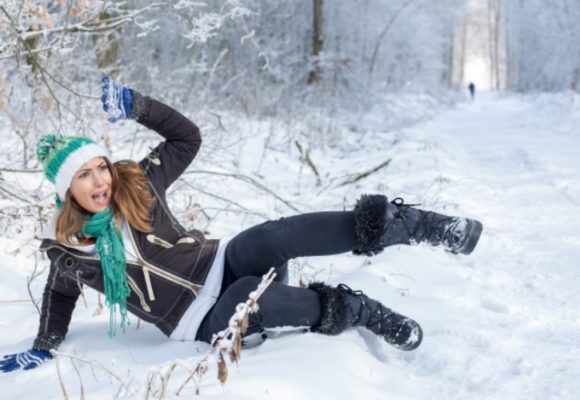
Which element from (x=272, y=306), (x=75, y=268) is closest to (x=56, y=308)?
(x=75, y=268)

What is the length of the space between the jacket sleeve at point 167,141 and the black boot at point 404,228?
0.79 meters

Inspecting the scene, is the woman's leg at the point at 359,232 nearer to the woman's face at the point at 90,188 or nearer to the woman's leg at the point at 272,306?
the woman's leg at the point at 272,306

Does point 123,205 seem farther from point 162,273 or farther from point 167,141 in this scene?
point 167,141

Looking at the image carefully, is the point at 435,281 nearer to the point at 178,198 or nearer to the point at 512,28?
the point at 178,198

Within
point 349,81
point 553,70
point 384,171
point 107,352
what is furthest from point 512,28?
point 107,352

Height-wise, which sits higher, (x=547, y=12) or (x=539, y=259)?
(x=547, y=12)

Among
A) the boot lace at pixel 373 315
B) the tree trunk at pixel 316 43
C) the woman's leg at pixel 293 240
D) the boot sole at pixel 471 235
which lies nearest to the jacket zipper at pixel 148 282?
the woman's leg at pixel 293 240

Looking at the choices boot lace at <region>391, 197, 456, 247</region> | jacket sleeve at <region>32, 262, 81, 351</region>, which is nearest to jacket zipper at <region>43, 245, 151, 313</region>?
jacket sleeve at <region>32, 262, 81, 351</region>

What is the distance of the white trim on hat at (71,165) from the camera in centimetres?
195

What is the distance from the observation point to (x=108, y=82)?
2.02m

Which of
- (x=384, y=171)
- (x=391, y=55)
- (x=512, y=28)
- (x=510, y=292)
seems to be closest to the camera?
(x=510, y=292)

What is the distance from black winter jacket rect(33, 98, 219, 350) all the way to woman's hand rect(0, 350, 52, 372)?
6 centimetres

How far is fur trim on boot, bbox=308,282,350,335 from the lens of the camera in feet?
6.31

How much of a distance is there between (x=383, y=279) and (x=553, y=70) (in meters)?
23.9
